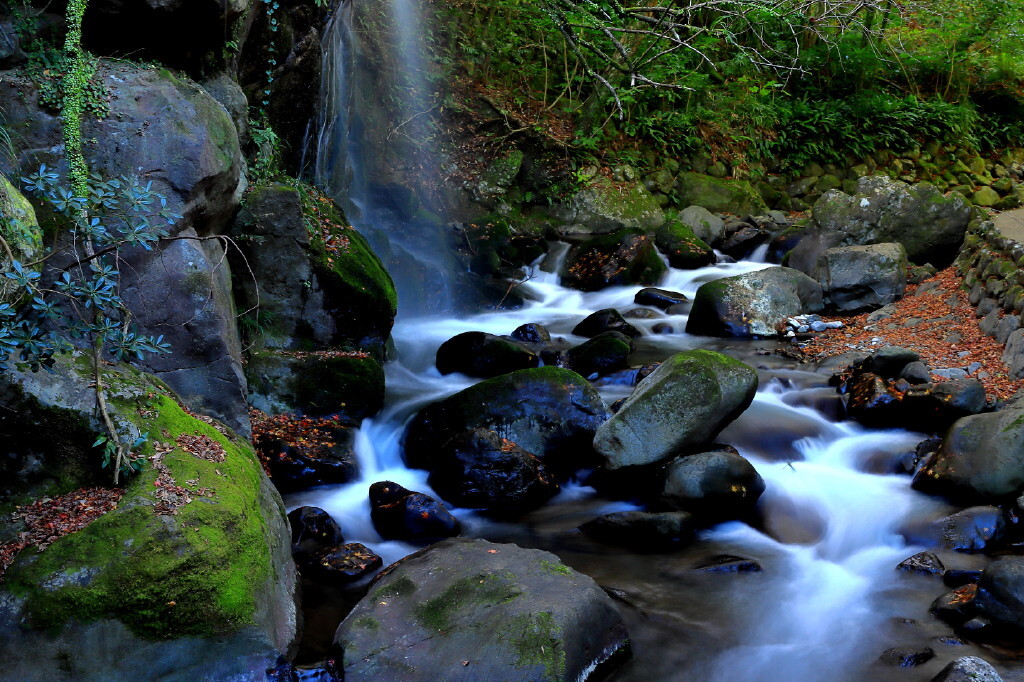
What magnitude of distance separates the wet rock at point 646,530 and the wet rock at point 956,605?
1.64 meters

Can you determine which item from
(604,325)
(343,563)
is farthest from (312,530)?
(604,325)

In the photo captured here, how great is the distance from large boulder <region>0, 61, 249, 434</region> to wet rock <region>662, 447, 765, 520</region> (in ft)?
11.7

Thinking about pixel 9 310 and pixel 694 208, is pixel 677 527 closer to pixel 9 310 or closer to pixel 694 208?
pixel 9 310

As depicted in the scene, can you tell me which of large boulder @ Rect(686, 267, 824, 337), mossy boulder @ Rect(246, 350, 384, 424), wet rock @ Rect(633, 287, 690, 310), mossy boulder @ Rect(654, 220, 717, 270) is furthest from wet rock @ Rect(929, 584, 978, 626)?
mossy boulder @ Rect(654, 220, 717, 270)

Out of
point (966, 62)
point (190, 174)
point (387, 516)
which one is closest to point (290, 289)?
point (190, 174)

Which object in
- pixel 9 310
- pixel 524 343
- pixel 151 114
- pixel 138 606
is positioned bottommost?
pixel 524 343

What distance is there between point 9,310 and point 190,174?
2694 mm

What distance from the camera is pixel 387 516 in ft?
19.3

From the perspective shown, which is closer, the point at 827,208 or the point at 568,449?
the point at 568,449

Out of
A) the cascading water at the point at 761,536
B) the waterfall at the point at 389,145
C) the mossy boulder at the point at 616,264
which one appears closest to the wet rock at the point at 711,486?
the cascading water at the point at 761,536

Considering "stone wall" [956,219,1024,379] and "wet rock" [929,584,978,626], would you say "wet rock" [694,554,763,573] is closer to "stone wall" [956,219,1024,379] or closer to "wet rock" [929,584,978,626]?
"wet rock" [929,584,978,626]

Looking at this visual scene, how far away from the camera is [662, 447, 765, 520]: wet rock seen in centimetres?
587

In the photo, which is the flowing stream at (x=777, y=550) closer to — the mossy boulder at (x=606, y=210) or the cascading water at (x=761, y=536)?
the cascading water at (x=761, y=536)

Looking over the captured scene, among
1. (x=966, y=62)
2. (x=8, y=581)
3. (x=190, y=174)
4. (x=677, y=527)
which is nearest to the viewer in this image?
(x=8, y=581)
